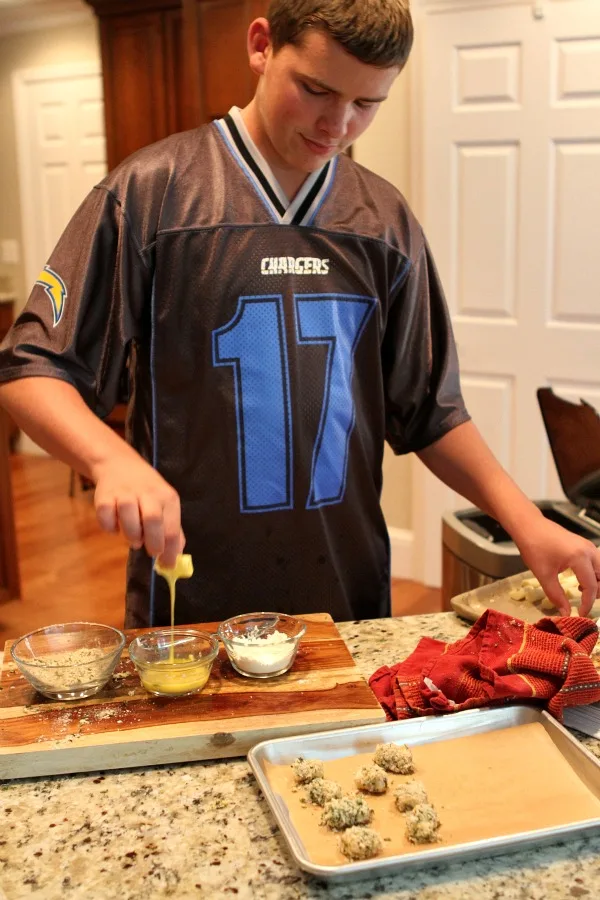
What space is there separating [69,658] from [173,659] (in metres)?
0.13

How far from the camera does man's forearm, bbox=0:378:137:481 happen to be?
1.23m

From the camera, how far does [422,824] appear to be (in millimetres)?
944

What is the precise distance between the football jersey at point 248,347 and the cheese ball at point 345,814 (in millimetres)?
695

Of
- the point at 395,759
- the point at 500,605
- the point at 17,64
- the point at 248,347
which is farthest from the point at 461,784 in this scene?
the point at 17,64

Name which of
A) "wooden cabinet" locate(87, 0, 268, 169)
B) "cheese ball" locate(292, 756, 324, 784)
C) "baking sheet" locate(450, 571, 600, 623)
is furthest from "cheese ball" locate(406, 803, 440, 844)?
"wooden cabinet" locate(87, 0, 268, 169)

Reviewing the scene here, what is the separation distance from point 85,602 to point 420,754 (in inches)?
120

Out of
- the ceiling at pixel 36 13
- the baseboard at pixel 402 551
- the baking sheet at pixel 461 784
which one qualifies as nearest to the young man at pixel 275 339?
the baking sheet at pixel 461 784

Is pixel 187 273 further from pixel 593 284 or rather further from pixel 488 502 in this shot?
pixel 593 284

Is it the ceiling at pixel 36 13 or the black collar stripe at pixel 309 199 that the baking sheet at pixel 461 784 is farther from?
the ceiling at pixel 36 13

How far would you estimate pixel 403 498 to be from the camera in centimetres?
403

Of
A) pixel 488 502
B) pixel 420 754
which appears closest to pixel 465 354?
pixel 488 502

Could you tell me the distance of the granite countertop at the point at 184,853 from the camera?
901 millimetres

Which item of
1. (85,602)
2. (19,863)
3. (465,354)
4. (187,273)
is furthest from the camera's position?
(85,602)

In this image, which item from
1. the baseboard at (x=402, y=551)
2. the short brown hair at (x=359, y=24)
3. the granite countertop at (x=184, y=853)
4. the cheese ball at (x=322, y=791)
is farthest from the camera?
the baseboard at (x=402, y=551)
